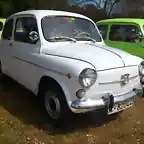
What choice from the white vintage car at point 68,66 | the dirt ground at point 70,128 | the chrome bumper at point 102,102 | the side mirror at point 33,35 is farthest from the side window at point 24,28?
the chrome bumper at point 102,102

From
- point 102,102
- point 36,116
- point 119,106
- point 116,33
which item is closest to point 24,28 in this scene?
point 36,116

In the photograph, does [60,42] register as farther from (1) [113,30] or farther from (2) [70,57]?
(1) [113,30]

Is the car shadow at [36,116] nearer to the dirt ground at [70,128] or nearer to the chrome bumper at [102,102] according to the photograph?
the dirt ground at [70,128]

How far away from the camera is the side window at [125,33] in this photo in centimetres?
692

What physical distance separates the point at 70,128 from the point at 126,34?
3857 mm

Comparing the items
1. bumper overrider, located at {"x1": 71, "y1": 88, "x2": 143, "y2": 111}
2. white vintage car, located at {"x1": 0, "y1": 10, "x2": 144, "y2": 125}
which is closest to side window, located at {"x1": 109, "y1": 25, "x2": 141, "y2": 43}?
white vintage car, located at {"x1": 0, "y1": 10, "x2": 144, "y2": 125}

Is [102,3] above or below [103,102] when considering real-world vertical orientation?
above

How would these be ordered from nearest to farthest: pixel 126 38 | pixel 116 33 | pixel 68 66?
pixel 68 66, pixel 126 38, pixel 116 33

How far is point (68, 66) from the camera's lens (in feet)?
12.5

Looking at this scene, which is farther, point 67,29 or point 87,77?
point 67,29

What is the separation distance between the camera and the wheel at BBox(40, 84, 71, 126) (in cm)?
395

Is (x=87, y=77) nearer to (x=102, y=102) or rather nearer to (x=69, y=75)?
(x=69, y=75)

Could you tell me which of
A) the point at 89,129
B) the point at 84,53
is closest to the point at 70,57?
the point at 84,53

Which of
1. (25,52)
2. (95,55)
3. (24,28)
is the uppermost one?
(24,28)
